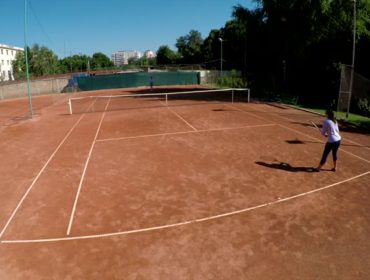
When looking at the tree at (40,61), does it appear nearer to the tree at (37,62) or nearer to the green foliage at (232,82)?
the tree at (37,62)

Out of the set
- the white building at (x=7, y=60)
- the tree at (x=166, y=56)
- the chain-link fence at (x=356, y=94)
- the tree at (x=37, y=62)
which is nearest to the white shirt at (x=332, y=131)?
the chain-link fence at (x=356, y=94)

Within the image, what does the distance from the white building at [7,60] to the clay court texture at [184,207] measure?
251 ft

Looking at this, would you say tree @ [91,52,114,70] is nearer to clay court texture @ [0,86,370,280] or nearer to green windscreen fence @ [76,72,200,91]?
green windscreen fence @ [76,72,200,91]

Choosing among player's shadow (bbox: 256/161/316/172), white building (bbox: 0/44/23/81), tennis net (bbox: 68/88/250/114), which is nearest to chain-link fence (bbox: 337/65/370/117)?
tennis net (bbox: 68/88/250/114)

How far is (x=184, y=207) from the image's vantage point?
334 inches

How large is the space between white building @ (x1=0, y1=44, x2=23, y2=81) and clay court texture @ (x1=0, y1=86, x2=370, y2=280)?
3011 inches

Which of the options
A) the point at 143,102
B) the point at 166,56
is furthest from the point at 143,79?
the point at 166,56

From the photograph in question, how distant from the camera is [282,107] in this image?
85.4 feet

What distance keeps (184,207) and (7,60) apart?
94.1 m

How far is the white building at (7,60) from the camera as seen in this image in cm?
8233

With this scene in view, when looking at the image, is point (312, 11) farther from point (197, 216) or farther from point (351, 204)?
point (197, 216)

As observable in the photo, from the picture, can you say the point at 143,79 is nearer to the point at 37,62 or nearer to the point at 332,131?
the point at 37,62

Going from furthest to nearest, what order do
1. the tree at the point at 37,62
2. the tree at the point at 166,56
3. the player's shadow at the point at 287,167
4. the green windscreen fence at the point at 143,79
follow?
1. the tree at the point at 166,56
2. the tree at the point at 37,62
3. the green windscreen fence at the point at 143,79
4. the player's shadow at the point at 287,167

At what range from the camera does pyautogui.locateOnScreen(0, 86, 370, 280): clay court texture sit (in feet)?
20.4
